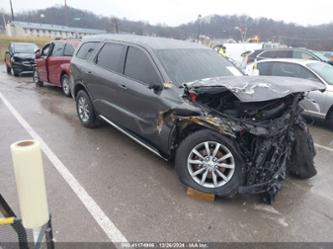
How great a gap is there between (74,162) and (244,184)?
2487mm

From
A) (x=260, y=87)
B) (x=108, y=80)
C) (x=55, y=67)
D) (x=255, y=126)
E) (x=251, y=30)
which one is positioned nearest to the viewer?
(x=255, y=126)

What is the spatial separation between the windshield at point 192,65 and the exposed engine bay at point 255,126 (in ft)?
1.78

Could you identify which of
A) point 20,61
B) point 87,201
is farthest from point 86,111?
point 20,61

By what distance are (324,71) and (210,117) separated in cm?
470

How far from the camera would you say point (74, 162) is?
4.20 m

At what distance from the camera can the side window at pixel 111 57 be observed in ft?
15.2

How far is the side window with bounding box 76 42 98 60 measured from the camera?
555 cm

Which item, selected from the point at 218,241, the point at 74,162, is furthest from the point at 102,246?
the point at 74,162

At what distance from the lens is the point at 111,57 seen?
4887 millimetres

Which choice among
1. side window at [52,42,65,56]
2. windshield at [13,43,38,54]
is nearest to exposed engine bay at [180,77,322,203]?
side window at [52,42,65,56]

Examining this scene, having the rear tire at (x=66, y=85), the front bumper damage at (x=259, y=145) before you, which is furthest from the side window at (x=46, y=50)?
the front bumper damage at (x=259, y=145)

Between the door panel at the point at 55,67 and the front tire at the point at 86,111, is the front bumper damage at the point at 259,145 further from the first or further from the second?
the door panel at the point at 55,67

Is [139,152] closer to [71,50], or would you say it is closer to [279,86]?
[279,86]

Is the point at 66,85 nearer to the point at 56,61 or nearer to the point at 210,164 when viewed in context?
the point at 56,61
